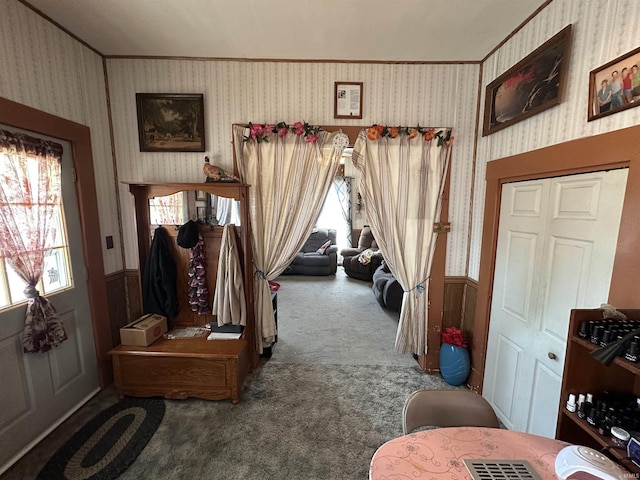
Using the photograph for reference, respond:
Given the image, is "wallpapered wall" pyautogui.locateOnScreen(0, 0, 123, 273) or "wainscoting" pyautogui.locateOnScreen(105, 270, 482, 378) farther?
"wainscoting" pyautogui.locateOnScreen(105, 270, 482, 378)

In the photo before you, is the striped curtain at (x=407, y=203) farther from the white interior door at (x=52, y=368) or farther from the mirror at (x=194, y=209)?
the white interior door at (x=52, y=368)

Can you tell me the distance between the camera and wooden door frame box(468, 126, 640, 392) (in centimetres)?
119

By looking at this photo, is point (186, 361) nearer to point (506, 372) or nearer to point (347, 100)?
point (506, 372)

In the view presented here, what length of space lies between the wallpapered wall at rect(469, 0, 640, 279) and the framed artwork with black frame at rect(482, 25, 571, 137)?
0.04m

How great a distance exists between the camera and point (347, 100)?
242 cm

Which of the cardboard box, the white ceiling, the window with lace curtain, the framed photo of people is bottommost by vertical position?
the cardboard box

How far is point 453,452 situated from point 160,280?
240cm

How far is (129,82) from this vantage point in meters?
2.39

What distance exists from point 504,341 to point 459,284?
0.65 m

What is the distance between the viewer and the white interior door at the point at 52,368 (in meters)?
1.65

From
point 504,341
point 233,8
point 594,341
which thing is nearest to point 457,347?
point 504,341

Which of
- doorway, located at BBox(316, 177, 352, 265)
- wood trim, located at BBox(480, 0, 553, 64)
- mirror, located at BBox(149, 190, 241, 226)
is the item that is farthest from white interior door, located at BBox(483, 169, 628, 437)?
doorway, located at BBox(316, 177, 352, 265)

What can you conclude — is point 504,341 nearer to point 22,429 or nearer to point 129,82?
point 22,429

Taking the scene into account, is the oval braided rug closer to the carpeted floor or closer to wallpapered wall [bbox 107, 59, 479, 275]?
the carpeted floor
